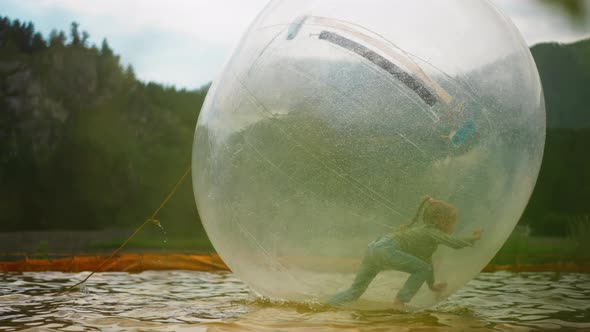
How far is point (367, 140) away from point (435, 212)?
1.89 ft

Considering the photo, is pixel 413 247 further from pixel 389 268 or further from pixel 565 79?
pixel 565 79

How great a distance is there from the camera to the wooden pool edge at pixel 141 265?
24.5ft

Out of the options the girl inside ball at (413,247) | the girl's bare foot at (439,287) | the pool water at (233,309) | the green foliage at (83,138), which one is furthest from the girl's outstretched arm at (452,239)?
the green foliage at (83,138)

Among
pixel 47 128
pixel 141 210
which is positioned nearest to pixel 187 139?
pixel 141 210

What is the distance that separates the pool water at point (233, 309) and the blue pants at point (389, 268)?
0.53ft

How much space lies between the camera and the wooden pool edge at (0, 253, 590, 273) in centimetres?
748

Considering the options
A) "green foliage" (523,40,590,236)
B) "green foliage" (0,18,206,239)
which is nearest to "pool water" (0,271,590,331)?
"green foliage" (523,40,590,236)

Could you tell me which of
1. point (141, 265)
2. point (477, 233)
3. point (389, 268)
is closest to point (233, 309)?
point (389, 268)

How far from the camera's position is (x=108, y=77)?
11.8 metres

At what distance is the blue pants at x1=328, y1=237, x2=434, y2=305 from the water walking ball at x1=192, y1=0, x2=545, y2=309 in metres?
0.05

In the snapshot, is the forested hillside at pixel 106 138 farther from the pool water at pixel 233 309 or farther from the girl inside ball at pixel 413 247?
the girl inside ball at pixel 413 247

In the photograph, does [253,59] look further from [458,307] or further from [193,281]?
[193,281]

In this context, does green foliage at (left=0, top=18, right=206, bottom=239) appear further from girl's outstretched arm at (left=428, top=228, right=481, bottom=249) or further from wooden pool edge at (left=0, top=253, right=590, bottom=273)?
girl's outstretched arm at (left=428, top=228, right=481, bottom=249)

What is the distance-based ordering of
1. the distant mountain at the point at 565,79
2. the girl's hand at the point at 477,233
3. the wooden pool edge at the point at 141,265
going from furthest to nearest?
1. the distant mountain at the point at 565,79
2. the wooden pool edge at the point at 141,265
3. the girl's hand at the point at 477,233
